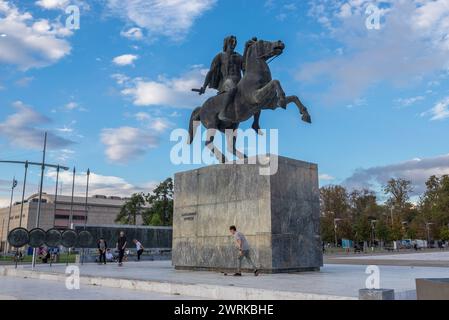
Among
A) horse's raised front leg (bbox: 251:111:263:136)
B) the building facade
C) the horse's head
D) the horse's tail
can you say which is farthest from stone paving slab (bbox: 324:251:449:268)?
the building facade

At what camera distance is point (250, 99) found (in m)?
13.0

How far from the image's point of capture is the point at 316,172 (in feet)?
45.3

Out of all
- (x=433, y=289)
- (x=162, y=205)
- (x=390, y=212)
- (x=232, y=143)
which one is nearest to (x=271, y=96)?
(x=232, y=143)

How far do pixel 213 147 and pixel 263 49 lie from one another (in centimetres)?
387

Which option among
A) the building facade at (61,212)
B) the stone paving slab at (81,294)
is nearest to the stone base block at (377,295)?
the stone paving slab at (81,294)

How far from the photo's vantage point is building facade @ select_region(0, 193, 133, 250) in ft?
331

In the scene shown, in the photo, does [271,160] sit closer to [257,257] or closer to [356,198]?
[257,257]

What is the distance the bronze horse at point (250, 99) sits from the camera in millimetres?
12312

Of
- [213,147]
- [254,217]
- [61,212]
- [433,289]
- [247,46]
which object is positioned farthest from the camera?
[61,212]

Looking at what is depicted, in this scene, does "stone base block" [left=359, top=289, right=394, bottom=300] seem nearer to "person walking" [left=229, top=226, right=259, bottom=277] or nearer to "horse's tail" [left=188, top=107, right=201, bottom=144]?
"person walking" [left=229, top=226, right=259, bottom=277]

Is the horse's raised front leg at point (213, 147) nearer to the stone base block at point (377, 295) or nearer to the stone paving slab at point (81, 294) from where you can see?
the stone paving slab at point (81, 294)

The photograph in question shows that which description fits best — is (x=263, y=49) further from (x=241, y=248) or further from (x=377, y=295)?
(x=377, y=295)
